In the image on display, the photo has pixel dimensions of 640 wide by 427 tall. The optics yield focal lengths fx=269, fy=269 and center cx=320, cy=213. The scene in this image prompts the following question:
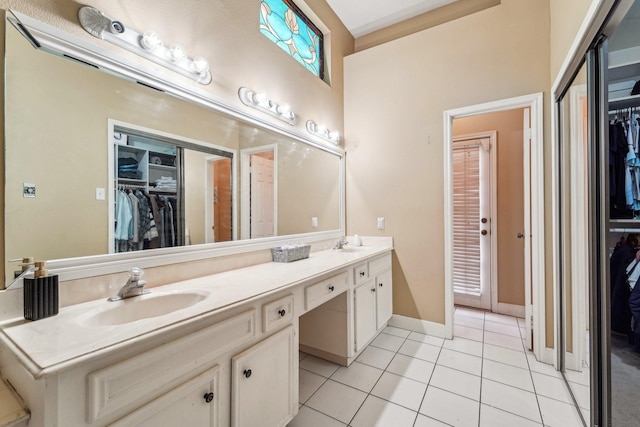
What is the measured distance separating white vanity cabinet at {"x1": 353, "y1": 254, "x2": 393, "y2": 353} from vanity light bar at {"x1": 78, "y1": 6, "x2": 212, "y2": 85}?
1.68 meters

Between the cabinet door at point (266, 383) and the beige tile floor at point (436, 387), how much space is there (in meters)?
0.31

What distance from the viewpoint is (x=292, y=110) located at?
233cm

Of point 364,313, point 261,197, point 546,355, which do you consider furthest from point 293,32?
point 546,355

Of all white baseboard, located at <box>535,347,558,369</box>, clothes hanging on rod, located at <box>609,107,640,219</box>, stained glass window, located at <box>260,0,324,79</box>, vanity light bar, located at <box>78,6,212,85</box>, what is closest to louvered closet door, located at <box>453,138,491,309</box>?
white baseboard, located at <box>535,347,558,369</box>

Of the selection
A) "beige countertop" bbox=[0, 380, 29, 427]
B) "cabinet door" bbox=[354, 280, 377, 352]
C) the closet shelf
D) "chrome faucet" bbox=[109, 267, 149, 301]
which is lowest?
"cabinet door" bbox=[354, 280, 377, 352]

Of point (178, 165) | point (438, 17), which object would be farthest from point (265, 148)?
point (438, 17)

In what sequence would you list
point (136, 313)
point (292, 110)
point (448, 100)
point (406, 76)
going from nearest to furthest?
point (136, 313) < point (292, 110) < point (448, 100) < point (406, 76)

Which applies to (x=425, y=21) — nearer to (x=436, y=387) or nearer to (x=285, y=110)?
(x=285, y=110)

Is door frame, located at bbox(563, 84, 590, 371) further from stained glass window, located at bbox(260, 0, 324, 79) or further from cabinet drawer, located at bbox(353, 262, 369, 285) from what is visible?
stained glass window, located at bbox(260, 0, 324, 79)

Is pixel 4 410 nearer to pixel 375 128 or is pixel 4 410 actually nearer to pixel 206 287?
pixel 206 287

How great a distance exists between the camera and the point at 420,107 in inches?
104

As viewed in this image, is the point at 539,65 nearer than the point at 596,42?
No

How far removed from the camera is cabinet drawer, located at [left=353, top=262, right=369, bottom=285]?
207 cm

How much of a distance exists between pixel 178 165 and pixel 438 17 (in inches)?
119
